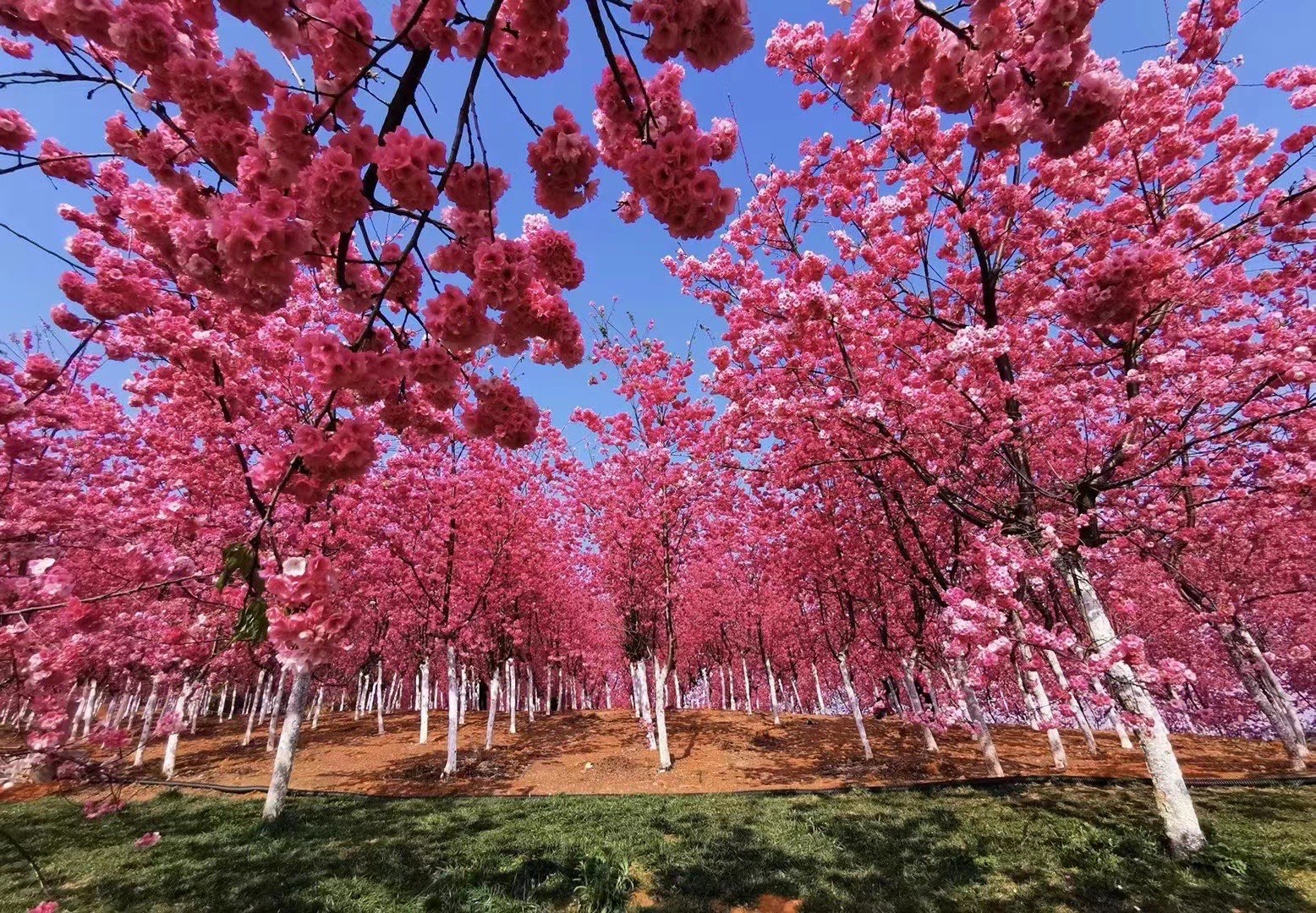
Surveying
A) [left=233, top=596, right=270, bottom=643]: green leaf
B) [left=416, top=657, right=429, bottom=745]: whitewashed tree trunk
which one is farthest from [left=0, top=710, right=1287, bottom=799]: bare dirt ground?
[left=233, top=596, right=270, bottom=643]: green leaf

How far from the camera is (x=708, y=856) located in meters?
6.62

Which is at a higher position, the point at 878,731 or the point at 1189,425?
the point at 1189,425

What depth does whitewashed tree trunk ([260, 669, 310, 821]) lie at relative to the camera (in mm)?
8865

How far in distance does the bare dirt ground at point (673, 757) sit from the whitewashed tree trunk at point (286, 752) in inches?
145

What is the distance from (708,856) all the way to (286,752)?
7694 millimetres

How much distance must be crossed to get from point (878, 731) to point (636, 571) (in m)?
10.6

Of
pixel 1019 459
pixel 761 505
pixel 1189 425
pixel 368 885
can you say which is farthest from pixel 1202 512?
pixel 368 885

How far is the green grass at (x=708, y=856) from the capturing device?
5.42 m

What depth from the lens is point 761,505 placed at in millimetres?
15344

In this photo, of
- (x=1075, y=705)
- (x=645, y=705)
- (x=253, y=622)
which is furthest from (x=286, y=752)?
(x=1075, y=705)

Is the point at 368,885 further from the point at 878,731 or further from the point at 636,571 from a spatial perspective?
the point at 878,731

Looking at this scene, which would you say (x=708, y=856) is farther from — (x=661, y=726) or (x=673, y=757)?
(x=673, y=757)

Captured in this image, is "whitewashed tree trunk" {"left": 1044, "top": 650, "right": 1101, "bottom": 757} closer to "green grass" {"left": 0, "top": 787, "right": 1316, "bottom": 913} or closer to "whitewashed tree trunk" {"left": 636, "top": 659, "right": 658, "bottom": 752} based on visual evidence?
"green grass" {"left": 0, "top": 787, "right": 1316, "bottom": 913}

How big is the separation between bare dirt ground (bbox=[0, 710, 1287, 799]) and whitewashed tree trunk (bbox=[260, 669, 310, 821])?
12.1 feet
